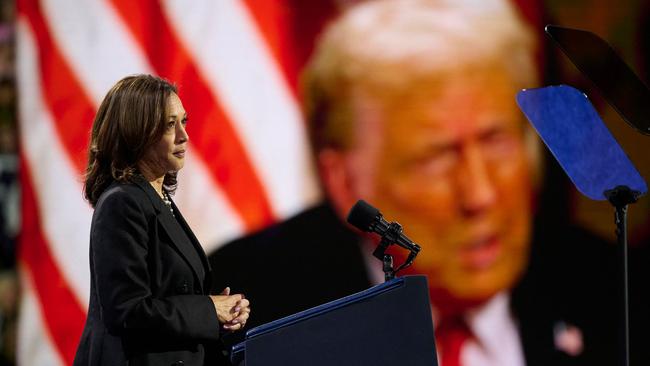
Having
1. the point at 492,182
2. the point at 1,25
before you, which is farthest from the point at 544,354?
the point at 1,25

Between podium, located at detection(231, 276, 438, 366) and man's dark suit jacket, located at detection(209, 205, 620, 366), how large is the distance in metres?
1.86

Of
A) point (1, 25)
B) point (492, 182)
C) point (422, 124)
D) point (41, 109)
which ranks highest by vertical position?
point (1, 25)

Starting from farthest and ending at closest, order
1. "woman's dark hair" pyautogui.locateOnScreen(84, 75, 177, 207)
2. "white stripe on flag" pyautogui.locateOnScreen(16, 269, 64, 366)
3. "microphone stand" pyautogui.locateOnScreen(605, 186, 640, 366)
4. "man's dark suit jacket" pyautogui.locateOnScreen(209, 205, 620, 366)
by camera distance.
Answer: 1. "man's dark suit jacket" pyautogui.locateOnScreen(209, 205, 620, 366)
2. "white stripe on flag" pyautogui.locateOnScreen(16, 269, 64, 366)
3. "microphone stand" pyautogui.locateOnScreen(605, 186, 640, 366)
4. "woman's dark hair" pyautogui.locateOnScreen(84, 75, 177, 207)

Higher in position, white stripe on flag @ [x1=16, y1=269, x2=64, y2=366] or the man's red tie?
white stripe on flag @ [x1=16, y1=269, x2=64, y2=366]

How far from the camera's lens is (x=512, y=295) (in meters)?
4.24

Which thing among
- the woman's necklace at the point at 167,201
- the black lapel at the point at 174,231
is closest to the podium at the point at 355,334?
the black lapel at the point at 174,231

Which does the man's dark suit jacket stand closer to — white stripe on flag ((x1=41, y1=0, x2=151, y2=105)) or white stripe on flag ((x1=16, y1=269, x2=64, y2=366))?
white stripe on flag ((x1=16, y1=269, x2=64, y2=366))

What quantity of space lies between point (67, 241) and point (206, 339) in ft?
6.08

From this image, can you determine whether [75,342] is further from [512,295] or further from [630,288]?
[630,288]

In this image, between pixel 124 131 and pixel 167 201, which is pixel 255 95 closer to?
pixel 167 201

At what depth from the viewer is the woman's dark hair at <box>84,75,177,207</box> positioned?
228cm

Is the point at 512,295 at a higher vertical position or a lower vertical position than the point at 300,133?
lower

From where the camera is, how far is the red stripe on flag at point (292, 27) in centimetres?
406

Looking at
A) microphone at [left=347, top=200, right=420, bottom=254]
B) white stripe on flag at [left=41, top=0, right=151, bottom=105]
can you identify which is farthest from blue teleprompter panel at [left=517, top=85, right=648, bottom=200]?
white stripe on flag at [left=41, top=0, right=151, bottom=105]
